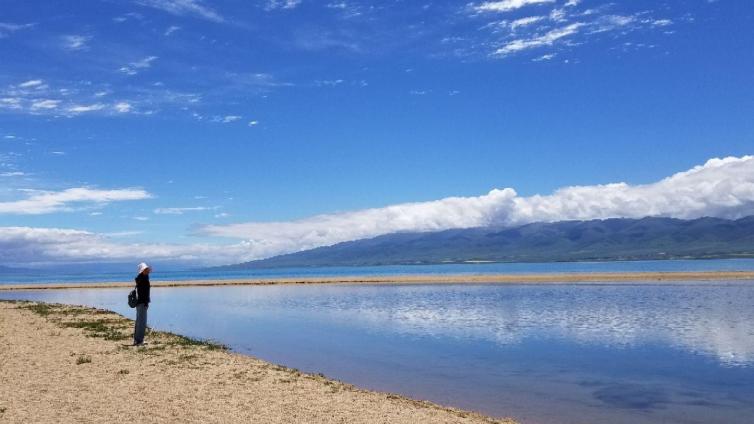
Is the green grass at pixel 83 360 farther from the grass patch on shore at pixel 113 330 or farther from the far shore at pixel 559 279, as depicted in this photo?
the far shore at pixel 559 279

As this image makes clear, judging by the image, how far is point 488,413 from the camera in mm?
15953

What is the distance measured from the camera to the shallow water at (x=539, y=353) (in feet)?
55.6

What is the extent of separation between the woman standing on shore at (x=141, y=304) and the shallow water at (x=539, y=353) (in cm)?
464

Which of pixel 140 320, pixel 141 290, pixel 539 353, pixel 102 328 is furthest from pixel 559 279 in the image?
pixel 140 320

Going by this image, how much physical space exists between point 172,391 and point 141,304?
32.9 ft

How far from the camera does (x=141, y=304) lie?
2500 cm

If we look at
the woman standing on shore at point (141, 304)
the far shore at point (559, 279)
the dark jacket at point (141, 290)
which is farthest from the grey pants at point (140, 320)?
the far shore at point (559, 279)

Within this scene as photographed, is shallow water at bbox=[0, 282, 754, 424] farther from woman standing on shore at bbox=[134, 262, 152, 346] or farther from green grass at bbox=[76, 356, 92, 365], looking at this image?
green grass at bbox=[76, 356, 92, 365]

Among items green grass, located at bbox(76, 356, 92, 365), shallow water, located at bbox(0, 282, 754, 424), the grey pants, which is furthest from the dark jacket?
shallow water, located at bbox(0, 282, 754, 424)

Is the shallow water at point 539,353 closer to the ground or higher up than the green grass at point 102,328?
closer to the ground

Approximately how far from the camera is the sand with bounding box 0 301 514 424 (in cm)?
1359

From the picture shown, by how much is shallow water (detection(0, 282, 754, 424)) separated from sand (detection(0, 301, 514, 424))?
248cm

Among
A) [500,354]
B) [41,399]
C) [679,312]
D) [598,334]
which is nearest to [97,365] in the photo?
[41,399]

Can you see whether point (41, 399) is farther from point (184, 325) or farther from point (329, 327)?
point (184, 325)
